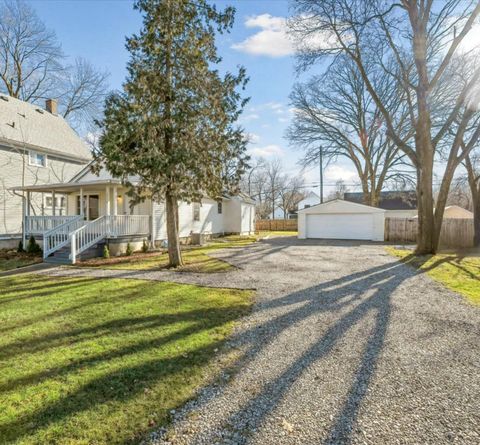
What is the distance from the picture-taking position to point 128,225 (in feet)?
43.1

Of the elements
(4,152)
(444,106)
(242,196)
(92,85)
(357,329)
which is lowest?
(357,329)

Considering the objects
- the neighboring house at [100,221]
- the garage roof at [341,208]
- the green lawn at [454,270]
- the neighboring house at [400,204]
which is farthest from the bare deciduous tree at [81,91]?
the neighboring house at [400,204]

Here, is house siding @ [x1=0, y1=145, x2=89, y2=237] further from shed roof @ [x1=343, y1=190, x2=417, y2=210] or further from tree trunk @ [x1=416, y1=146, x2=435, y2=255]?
shed roof @ [x1=343, y1=190, x2=417, y2=210]

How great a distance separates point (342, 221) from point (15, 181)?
1958cm

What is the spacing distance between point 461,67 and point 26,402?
1903 cm

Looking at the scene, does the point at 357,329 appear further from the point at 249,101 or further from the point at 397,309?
the point at 249,101

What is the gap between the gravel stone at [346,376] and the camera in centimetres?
234

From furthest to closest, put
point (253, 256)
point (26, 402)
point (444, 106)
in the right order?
point (444, 106) < point (253, 256) < point (26, 402)

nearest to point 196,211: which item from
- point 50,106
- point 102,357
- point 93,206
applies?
point 93,206

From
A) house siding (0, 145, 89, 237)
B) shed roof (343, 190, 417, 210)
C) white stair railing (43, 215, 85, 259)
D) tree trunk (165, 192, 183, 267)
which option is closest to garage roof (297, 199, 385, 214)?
shed roof (343, 190, 417, 210)

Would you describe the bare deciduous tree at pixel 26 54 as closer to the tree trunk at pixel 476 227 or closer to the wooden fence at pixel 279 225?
the wooden fence at pixel 279 225

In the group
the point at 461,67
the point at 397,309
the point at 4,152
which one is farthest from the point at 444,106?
the point at 4,152

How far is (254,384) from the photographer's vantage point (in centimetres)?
302

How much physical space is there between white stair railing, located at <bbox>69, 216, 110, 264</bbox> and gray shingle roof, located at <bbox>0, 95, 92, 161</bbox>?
742 centimetres
